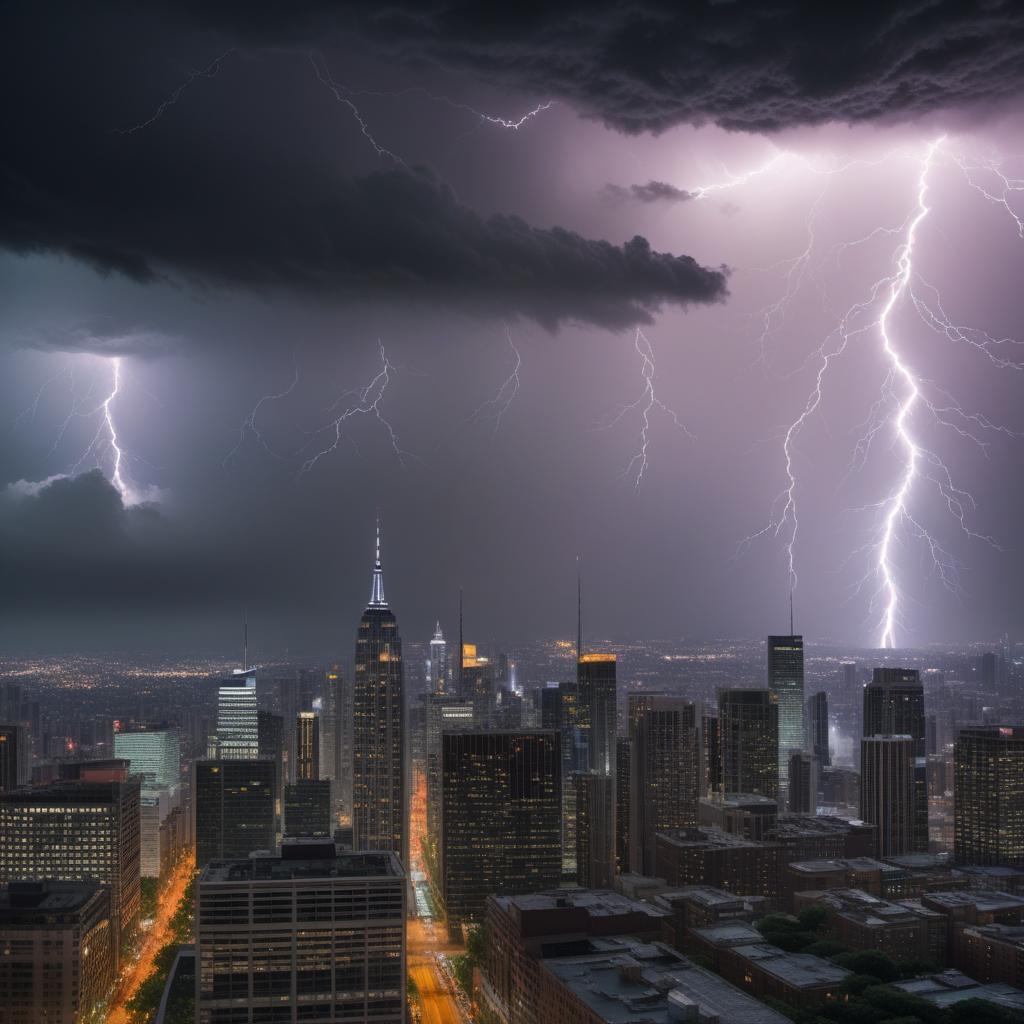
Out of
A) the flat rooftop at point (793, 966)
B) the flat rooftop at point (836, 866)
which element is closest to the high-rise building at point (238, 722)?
the flat rooftop at point (836, 866)

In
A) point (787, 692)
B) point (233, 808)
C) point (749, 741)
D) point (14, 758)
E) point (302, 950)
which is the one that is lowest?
point (233, 808)

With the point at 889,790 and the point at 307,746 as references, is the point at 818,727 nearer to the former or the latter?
the point at 889,790

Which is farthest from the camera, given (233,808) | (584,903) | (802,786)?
(802,786)

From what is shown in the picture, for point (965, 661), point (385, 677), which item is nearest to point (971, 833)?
point (965, 661)

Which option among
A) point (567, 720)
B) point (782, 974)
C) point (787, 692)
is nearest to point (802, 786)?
point (787, 692)

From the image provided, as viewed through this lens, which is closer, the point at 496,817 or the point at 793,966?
the point at 793,966

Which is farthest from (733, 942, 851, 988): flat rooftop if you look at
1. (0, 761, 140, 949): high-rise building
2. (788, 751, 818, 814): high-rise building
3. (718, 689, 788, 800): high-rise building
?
(788, 751, 818, 814): high-rise building
